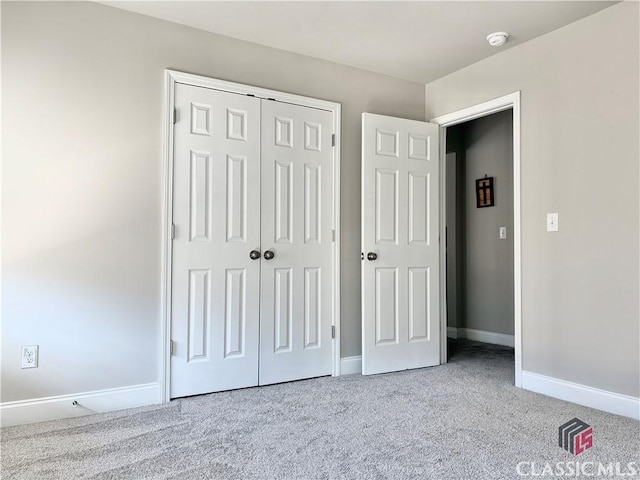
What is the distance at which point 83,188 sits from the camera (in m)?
2.44

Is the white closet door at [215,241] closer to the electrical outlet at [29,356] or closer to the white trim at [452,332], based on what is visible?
the electrical outlet at [29,356]

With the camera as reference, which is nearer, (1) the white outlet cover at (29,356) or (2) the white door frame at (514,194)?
(1) the white outlet cover at (29,356)

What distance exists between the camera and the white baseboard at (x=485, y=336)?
14.0ft

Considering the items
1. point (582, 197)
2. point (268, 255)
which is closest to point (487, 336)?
point (582, 197)

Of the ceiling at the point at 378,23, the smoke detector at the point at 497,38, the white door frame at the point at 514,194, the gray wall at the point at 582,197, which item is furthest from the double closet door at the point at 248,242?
the gray wall at the point at 582,197

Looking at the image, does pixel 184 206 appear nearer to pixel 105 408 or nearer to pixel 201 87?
pixel 201 87

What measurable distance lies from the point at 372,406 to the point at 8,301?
205 cm

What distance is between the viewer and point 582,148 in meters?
2.64

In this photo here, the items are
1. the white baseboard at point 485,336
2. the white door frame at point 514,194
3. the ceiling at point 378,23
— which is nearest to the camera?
the ceiling at point 378,23

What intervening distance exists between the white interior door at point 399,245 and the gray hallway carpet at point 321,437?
0.51 metres

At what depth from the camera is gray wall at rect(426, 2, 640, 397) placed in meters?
2.43

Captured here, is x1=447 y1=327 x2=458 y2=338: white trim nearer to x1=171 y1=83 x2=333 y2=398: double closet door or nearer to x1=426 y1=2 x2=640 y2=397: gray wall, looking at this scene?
x1=426 y1=2 x2=640 y2=397: gray wall

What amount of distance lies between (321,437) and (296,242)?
138 centimetres

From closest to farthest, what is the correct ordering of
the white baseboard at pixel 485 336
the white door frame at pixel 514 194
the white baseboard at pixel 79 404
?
1. the white baseboard at pixel 79 404
2. the white door frame at pixel 514 194
3. the white baseboard at pixel 485 336
